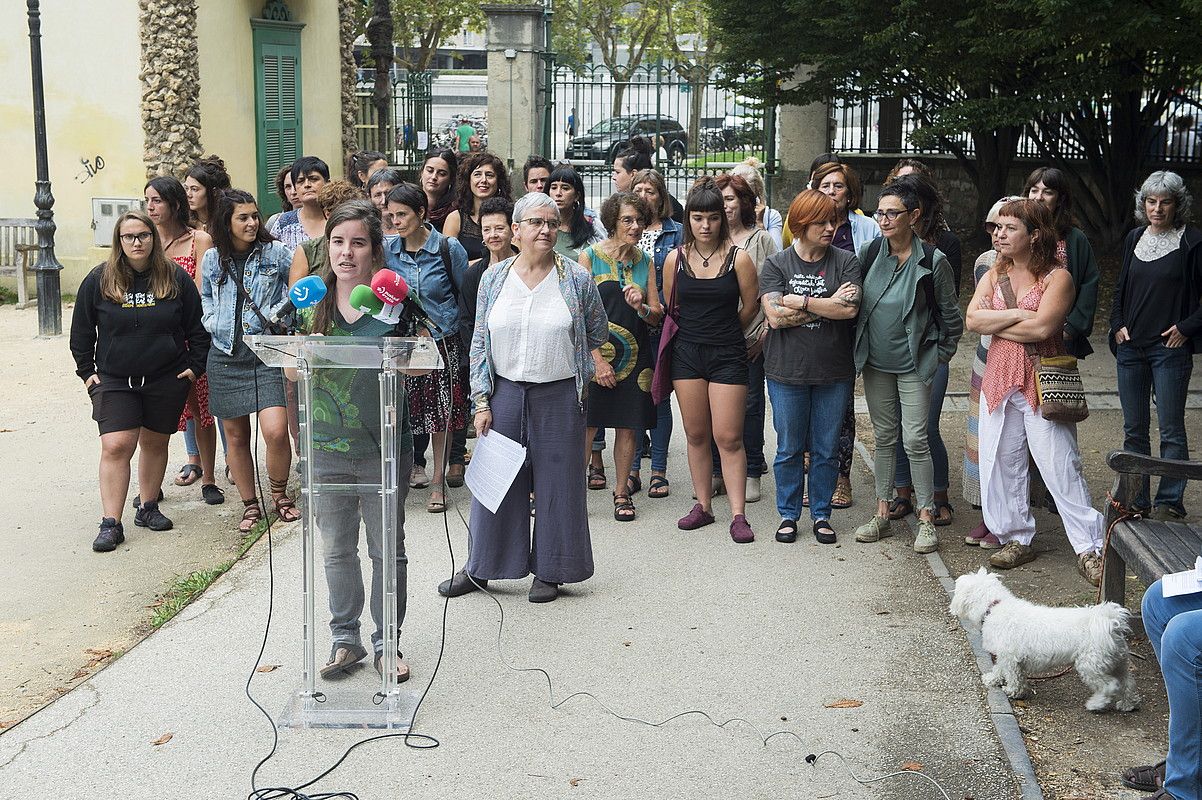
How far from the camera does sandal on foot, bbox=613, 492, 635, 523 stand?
308 inches

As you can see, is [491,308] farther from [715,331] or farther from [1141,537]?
[1141,537]

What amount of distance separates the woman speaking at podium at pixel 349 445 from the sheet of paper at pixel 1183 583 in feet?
9.26

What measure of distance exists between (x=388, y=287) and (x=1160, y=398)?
4.78 meters

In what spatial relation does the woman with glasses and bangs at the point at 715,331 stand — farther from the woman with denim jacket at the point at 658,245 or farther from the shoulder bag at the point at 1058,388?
the shoulder bag at the point at 1058,388

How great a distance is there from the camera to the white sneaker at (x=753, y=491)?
27.0 ft

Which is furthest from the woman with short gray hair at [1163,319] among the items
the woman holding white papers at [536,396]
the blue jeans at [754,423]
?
the woman holding white papers at [536,396]

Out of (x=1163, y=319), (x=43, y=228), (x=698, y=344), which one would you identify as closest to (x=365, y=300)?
(x=698, y=344)

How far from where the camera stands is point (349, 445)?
4961 millimetres

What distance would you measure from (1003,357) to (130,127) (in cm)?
1296

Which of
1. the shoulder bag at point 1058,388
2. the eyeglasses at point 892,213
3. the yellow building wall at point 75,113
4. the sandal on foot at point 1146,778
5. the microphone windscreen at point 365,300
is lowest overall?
the sandal on foot at point 1146,778

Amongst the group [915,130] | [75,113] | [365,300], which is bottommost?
[365,300]

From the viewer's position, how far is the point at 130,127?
54.0 ft

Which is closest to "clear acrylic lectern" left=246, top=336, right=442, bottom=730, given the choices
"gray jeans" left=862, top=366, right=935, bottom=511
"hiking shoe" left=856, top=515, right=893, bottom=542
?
"hiking shoe" left=856, top=515, right=893, bottom=542

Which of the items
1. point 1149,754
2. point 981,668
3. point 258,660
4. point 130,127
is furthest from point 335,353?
point 130,127
